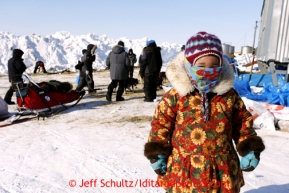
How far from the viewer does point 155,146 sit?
1627mm

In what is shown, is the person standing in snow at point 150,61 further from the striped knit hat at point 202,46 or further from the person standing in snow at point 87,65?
the striped knit hat at point 202,46

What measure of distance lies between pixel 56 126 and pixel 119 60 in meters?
2.82

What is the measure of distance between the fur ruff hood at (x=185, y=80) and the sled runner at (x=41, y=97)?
15.4ft

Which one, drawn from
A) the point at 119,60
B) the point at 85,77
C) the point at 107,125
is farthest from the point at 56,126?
the point at 85,77

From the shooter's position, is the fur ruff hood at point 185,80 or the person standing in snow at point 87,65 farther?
the person standing in snow at point 87,65

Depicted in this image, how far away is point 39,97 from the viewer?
18.6 feet

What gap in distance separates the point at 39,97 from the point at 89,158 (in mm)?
2814

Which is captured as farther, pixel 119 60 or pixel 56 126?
pixel 119 60

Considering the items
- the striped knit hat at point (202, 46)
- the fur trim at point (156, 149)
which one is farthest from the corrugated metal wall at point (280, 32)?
the fur trim at point (156, 149)

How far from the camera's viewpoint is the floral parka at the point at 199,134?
1.55 metres

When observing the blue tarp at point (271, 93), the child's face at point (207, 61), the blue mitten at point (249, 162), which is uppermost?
the child's face at point (207, 61)

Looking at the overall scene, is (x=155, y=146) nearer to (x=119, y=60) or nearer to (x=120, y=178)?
(x=120, y=178)

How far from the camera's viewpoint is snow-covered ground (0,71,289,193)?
9.16 ft

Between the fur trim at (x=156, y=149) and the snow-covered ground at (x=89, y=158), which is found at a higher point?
the fur trim at (x=156, y=149)
